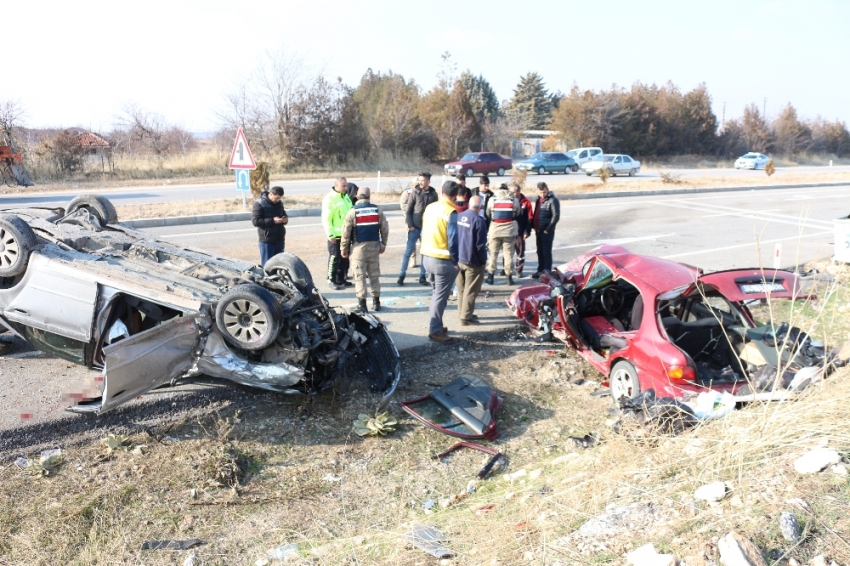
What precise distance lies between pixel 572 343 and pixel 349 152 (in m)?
27.9

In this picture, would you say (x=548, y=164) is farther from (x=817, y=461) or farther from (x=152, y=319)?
(x=817, y=461)

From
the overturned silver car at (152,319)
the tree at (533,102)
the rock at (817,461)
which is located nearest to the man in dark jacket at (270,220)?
the overturned silver car at (152,319)

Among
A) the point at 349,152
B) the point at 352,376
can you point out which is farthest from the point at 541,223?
the point at 349,152

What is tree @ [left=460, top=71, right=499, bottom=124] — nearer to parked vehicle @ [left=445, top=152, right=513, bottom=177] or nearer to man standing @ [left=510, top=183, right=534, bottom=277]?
parked vehicle @ [left=445, top=152, right=513, bottom=177]

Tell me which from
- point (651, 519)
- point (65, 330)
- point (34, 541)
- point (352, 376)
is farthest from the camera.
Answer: point (352, 376)

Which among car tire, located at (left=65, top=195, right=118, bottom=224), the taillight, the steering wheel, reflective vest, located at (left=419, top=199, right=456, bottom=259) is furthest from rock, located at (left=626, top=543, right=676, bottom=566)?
car tire, located at (left=65, top=195, right=118, bottom=224)

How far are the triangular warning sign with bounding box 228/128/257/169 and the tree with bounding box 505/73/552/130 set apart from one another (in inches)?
1650

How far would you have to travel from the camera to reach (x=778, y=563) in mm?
2793

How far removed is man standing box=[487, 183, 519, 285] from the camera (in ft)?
31.2

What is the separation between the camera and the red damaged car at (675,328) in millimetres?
5227

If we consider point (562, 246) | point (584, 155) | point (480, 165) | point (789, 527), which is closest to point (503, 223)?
point (562, 246)

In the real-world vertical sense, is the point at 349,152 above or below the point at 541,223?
above

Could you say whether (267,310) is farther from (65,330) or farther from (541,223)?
(541,223)

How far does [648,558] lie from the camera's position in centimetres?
287
